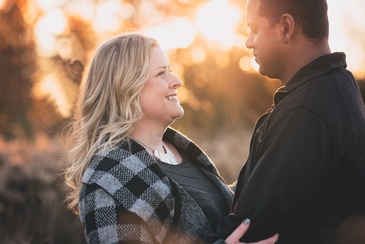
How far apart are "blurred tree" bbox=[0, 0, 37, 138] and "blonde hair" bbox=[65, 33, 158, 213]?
13.4 m

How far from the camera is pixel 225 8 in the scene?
41.4ft

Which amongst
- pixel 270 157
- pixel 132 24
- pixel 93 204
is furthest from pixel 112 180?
pixel 132 24

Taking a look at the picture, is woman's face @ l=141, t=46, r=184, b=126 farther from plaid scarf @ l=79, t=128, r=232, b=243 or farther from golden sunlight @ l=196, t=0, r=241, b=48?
golden sunlight @ l=196, t=0, r=241, b=48

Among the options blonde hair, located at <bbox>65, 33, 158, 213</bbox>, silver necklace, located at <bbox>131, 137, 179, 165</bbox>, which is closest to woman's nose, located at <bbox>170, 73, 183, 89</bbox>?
blonde hair, located at <bbox>65, 33, 158, 213</bbox>

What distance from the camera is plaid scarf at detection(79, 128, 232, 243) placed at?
2.95 metres

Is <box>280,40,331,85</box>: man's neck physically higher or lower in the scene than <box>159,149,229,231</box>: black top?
higher

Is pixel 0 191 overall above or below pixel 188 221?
below

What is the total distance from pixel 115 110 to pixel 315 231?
1361 millimetres

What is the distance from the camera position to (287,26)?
103 inches

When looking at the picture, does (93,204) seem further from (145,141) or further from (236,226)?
(236,226)

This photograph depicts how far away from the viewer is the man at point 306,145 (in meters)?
2.39

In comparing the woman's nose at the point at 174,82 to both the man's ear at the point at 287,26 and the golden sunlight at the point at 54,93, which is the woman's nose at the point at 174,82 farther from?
Result: the golden sunlight at the point at 54,93

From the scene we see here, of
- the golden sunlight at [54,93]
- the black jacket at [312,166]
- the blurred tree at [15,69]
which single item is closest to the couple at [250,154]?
the black jacket at [312,166]

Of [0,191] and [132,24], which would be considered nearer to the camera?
[0,191]
